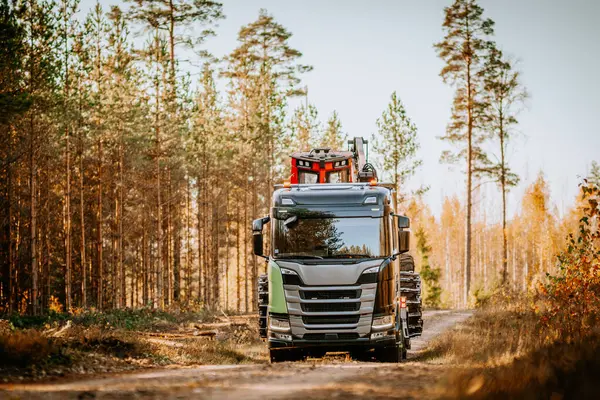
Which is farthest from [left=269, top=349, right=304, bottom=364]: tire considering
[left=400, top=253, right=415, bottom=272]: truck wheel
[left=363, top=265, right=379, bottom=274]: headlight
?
[left=400, top=253, right=415, bottom=272]: truck wheel

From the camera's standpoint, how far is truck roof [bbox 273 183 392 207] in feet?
42.7

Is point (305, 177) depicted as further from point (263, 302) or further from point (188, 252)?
point (188, 252)

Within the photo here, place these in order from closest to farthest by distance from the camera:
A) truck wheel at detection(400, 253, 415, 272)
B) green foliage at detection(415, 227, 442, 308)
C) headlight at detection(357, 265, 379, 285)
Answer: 1. headlight at detection(357, 265, 379, 285)
2. truck wheel at detection(400, 253, 415, 272)
3. green foliage at detection(415, 227, 442, 308)

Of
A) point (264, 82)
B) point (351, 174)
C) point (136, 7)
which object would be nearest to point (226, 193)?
point (264, 82)

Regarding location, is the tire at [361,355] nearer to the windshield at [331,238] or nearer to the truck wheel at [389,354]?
the truck wheel at [389,354]

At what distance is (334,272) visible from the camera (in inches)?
488

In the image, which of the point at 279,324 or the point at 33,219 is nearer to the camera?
the point at 279,324

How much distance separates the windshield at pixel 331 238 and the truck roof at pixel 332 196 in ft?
1.08

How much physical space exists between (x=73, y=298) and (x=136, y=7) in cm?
1915

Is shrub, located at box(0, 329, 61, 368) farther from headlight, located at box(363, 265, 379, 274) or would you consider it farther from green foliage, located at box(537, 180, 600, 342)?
Answer: green foliage, located at box(537, 180, 600, 342)

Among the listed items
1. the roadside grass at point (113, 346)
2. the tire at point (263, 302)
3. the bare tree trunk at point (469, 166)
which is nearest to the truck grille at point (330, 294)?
the tire at point (263, 302)

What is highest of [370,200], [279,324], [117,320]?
[370,200]

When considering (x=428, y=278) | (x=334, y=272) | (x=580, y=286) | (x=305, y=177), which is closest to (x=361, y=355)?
(x=334, y=272)

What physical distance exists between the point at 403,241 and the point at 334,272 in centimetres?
166
